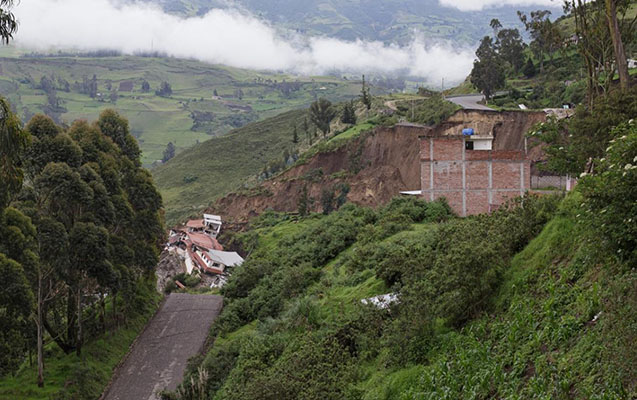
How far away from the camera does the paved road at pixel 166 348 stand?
75.3 ft

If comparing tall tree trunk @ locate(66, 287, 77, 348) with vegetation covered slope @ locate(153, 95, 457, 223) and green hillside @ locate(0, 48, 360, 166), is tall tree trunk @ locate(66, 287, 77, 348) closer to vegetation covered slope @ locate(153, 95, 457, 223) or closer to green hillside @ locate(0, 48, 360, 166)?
vegetation covered slope @ locate(153, 95, 457, 223)

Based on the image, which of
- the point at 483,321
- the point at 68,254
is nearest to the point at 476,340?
the point at 483,321

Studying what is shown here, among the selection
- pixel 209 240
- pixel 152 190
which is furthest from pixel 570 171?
pixel 209 240

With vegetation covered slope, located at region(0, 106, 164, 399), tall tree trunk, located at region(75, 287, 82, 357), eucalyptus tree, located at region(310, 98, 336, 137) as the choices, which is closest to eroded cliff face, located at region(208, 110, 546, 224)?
eucalyptus tree, located at region(310, 98, 336, 137)

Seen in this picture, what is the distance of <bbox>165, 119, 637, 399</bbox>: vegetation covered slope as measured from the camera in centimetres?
837

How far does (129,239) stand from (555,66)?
4393 centimetres

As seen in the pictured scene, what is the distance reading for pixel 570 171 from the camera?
15.7 m

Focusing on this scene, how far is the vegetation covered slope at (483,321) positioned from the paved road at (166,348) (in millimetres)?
3303

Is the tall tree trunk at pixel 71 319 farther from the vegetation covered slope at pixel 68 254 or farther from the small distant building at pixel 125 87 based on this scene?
the small distant building at pixel 125 87

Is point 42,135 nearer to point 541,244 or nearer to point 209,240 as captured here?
point 541,244

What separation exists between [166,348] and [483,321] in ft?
61.7

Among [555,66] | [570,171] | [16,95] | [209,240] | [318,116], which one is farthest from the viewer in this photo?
[16,95]

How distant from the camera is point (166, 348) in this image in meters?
27.2

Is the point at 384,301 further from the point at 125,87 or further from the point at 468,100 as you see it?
the point at 125,87
